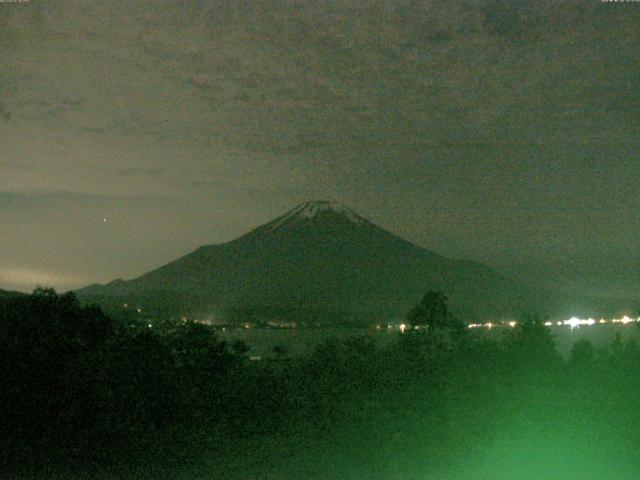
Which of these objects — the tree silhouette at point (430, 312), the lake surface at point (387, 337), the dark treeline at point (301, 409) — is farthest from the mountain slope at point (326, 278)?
the dark treeline at point (301, 409)

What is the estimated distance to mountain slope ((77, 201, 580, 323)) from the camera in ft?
198

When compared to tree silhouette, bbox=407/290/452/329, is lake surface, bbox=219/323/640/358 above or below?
below

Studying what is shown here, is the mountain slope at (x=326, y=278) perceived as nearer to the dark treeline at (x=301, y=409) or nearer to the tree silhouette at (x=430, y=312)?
the tree silhouette at (x=430, y=312)

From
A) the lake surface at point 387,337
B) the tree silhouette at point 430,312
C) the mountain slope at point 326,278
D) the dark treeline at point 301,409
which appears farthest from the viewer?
the mountain slope at point 326,278

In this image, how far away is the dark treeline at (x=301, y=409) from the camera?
872 cm

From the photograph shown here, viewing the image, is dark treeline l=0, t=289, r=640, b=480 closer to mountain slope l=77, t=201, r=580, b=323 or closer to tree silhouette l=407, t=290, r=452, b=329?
tree silhouette l=407, t=290, r=452, b=329

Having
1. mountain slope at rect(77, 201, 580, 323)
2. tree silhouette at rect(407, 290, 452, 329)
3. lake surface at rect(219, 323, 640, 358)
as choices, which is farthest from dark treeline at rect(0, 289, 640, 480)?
mountain slope at rect(77, 201, 580, 323)

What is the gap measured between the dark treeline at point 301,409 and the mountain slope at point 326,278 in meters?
39.8

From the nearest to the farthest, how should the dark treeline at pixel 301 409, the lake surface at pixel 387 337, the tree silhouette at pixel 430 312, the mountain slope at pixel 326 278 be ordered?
the dark treeline at pixel 301 409, the lake surface at pixel 387 337, the tree silhouette at pixel 430 312, the mountain slope at pixel 326 278

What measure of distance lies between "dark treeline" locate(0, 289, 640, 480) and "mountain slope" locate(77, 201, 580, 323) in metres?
39.8

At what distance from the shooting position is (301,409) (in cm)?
1056

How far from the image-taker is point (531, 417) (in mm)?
9773

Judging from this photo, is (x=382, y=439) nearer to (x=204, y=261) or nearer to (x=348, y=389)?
(x=348, y=389)

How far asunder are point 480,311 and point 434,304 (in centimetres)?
3811
